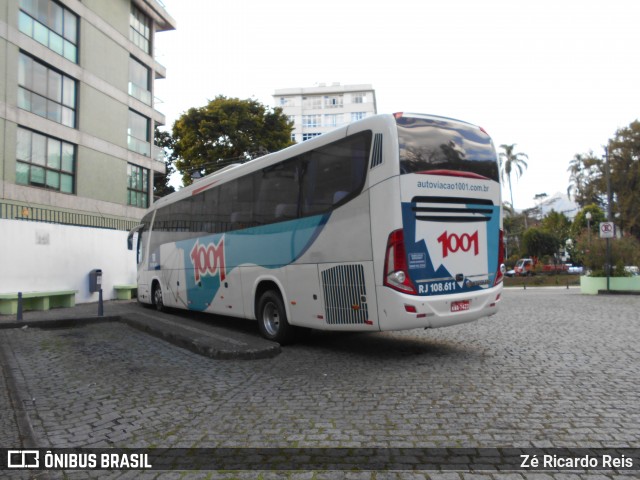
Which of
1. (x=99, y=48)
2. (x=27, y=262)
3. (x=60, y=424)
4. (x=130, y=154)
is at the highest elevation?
(x=99, y=48)

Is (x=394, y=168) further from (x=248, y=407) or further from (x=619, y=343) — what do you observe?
(x=619, y=343)

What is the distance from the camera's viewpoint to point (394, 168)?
661 centimetres

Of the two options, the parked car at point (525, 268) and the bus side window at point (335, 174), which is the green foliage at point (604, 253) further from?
the parked car at point (525, 268)

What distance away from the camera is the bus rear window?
6.79 m

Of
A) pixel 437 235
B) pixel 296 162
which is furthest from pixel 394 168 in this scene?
pixel 296 162

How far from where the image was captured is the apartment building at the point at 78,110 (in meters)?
19.3

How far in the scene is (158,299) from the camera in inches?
593

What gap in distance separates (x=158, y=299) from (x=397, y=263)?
10522 millimetres

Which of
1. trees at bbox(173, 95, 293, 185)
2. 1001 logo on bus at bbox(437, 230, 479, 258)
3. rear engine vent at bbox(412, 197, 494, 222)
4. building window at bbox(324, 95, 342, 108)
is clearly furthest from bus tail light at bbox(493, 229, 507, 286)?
building window at bbox(324, 95, 342, 108)

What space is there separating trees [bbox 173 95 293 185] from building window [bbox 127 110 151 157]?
3611mm

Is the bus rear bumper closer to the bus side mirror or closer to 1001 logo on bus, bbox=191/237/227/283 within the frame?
1001 logo on bus, bbox=191/237/227/283

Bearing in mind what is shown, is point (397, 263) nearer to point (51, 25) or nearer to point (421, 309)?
point (421, 309)

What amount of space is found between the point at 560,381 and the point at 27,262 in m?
15.4

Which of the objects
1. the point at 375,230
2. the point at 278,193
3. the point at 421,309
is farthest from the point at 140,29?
the point at 421,309
